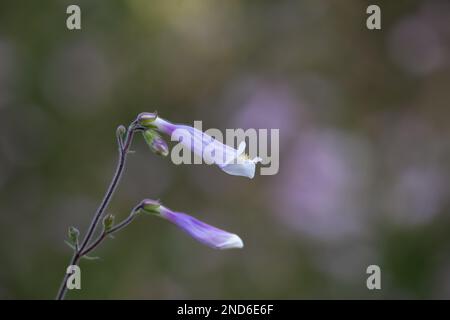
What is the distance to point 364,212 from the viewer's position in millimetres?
6113

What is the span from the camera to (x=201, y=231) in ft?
9.62

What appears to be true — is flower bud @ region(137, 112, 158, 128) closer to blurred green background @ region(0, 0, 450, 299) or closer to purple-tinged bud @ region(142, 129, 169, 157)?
purple-tinged bud @ region(142, 129, 169, 157)

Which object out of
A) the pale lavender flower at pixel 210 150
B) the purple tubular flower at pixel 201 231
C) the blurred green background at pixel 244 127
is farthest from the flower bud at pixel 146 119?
the blurred green background at pixel 244 127

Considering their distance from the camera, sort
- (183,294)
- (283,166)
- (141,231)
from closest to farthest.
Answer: (183,294) < (141,231) < (283,166)

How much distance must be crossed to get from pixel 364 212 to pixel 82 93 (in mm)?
2877

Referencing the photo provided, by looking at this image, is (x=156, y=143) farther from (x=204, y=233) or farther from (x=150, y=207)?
(x=204, y=233)

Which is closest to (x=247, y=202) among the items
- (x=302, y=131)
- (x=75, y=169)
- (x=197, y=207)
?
(x=197, y=207)

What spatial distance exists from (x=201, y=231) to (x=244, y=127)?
3.57 metres

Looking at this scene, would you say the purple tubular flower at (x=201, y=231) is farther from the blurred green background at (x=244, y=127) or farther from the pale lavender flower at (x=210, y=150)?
the blurred green background at (x=244, y=127)

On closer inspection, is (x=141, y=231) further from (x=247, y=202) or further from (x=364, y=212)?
(x=364, y=212)

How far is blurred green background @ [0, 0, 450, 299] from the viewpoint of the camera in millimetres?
5758

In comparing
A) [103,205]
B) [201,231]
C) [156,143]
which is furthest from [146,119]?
[201,231]

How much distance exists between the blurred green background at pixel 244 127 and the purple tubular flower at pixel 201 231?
2.67 metres

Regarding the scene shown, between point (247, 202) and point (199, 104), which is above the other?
point (199, 104)
